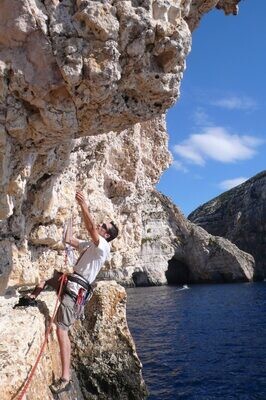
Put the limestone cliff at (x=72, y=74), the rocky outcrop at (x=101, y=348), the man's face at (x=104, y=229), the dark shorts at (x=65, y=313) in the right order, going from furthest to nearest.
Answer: the limestone cliff at (x=72, y=74), the rocky outcrop at (x=101, y=348), the man's face at (x=104, y=229), the dark shorts at (x=65, y=313)

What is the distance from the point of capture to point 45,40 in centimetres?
1030

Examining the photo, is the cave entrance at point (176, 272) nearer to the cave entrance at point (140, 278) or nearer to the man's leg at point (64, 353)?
the cave entrance at point (140, 278)

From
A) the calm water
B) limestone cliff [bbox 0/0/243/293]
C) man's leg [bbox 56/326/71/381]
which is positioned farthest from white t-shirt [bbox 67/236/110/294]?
the calm water

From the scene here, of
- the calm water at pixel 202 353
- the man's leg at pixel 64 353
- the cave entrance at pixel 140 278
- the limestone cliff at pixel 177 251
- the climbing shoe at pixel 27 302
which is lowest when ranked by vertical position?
the calm water at pixel 202 353

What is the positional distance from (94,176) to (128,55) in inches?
659

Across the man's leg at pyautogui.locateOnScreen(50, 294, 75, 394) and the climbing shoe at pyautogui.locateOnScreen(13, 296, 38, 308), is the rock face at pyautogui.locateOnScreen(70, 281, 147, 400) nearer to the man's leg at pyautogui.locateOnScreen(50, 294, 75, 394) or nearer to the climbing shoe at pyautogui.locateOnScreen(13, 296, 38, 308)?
the man's leg at pyautogui.locateOnScreen(50, 294, 75, 394)

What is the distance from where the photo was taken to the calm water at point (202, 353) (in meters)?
14.9

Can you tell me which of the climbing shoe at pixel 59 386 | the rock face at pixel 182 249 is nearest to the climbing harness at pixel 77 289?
the climbing shoe at pixel 59 386

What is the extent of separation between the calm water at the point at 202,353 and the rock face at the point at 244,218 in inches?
2548

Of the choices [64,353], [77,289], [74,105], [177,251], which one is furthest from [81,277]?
[177,251]

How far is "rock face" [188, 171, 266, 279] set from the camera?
10082 centimetres

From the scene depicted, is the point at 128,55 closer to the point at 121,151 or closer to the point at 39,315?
the point at 39,315

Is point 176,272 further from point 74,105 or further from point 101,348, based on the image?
point 74,105

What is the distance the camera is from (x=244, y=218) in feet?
347
